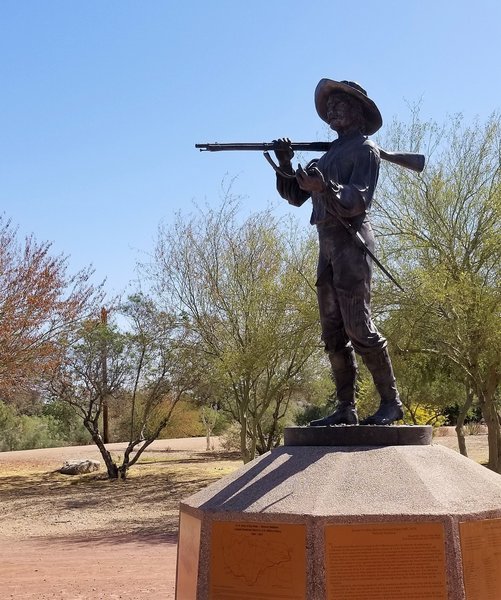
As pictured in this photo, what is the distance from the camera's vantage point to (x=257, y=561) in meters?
4.18

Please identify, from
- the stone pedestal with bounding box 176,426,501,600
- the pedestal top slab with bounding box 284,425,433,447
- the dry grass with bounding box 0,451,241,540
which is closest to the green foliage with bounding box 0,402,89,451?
the dry grass with bounding box 0,451,241,540

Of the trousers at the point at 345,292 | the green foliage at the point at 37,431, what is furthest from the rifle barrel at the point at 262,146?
the green foliage at the point at 37,431

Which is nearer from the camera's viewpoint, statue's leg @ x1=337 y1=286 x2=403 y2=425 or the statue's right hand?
statue's leg @ x1=337 y1=286 x2=403 y2=425

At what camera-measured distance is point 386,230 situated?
1539 centimetres

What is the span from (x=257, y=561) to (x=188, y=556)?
71cm

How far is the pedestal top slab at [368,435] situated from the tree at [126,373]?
639 inches

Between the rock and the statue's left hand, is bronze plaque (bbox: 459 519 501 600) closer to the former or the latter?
the statue's left hand

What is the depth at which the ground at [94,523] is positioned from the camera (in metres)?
7.97

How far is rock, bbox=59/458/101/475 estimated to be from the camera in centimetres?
2343

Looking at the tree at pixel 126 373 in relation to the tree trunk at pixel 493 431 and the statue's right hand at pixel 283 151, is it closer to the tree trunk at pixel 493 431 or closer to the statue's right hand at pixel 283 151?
the tree trunk at pixel 493 431

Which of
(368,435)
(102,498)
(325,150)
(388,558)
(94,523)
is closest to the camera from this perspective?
(388,558)

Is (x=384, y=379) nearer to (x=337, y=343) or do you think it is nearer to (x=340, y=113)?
(x=337, y=343)

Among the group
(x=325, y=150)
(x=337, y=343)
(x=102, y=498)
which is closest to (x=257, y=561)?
(x=337, y=343)

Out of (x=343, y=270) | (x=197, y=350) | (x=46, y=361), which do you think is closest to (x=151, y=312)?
(x=197, y=350)
